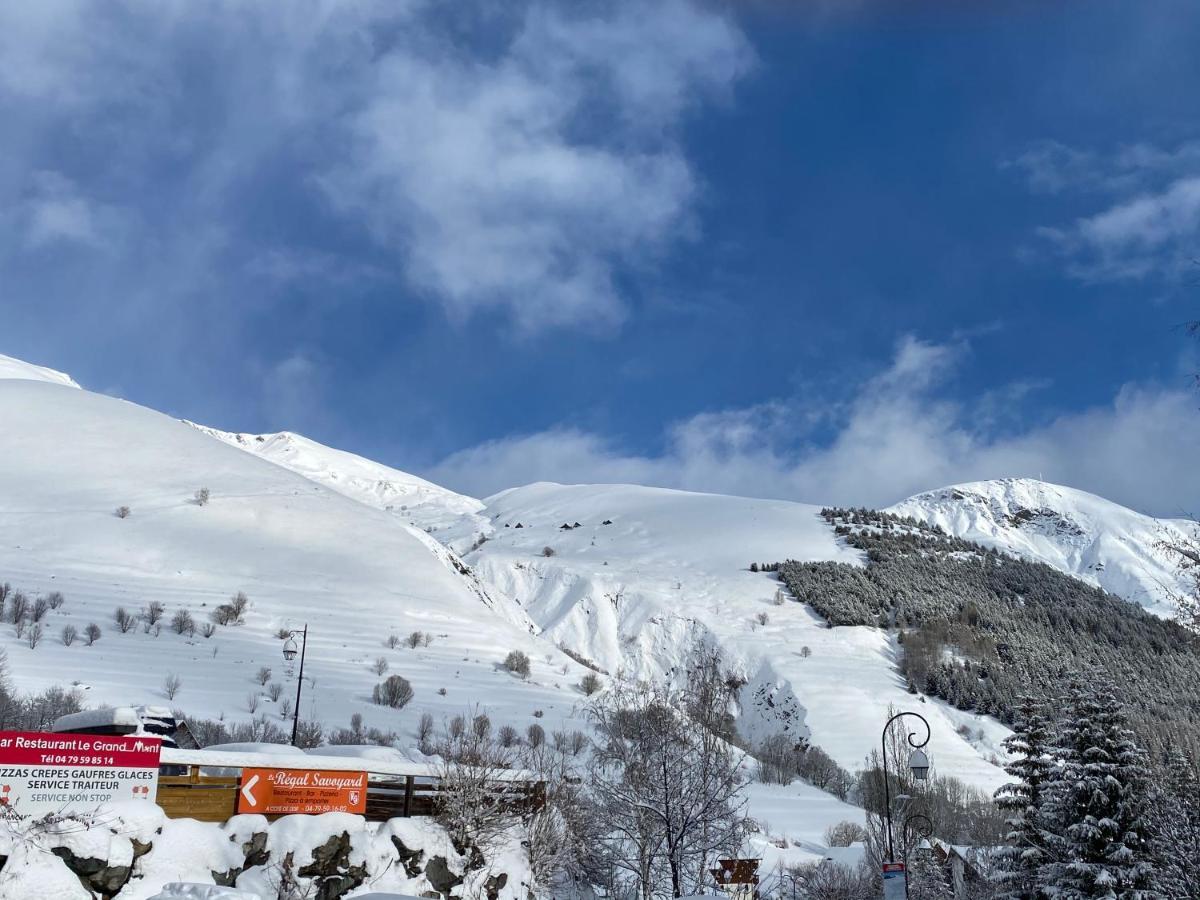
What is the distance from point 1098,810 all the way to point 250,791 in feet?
70.9

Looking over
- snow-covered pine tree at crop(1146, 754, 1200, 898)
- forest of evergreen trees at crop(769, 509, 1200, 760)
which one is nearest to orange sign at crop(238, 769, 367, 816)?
snow-covered pine tree at crop(1146, 754, 1200, 898)

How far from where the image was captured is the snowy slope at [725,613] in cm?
7969

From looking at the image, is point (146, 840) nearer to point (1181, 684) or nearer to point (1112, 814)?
point (1112, 814)

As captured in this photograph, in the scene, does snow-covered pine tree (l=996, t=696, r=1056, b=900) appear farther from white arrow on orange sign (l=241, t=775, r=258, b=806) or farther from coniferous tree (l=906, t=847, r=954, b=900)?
white arrow on orange sign (l=241, t=775, r=258, b=806)

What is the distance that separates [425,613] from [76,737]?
46.0m

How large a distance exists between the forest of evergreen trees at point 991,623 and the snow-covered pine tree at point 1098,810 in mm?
50107

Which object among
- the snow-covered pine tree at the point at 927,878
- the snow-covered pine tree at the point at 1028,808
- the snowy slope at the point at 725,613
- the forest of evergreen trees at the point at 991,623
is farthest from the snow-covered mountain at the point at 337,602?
the snow-covered pine tree at the point at 927,878

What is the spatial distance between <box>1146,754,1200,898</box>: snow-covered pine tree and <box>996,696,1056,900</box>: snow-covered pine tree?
2.83 metres

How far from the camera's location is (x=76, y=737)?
14781 millimetres

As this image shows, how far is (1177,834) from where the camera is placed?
65.0 ft

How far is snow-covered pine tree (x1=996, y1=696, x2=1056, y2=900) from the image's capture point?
25.6 metres

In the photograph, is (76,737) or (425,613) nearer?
(76,737)

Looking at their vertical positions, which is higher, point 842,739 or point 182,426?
point 182,426

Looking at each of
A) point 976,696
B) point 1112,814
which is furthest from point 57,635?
point 976,696
